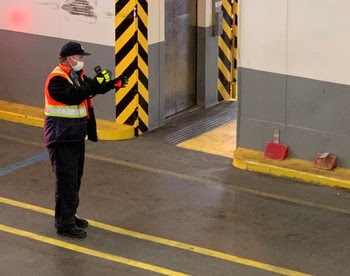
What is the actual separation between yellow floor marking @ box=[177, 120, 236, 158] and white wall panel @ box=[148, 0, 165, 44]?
1240 millimetres

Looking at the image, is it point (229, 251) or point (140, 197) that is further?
point (140, 197)

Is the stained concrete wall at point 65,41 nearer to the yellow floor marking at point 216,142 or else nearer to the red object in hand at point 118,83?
the yellow floor marking at point 216,142

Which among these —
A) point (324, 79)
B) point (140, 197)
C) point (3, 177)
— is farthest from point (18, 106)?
point (324, 79)

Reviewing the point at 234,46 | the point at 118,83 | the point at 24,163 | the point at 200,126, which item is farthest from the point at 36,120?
the point at 118,83

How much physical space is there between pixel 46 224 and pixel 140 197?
1085 millimetres

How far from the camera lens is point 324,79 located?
10305mm

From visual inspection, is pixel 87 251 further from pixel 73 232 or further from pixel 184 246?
pixel 184 246

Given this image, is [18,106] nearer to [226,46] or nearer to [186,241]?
[226,46]

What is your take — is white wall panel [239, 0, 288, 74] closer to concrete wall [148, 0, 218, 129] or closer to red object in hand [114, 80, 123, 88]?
concrete wall [148, 0, 218, 129]

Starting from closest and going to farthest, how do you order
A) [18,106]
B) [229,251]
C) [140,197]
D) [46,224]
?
[229,251] → [46,224] → [140,197] → [18,106]

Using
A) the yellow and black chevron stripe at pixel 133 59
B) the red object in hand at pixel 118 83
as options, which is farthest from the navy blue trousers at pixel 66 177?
the yellow and black chevron stripe at pixel 133 59

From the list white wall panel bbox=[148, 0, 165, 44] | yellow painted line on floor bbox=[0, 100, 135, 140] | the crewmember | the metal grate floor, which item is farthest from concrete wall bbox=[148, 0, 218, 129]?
the crewmember

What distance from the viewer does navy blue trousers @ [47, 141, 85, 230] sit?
8.83m

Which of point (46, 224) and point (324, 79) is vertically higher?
point (324, 79)
